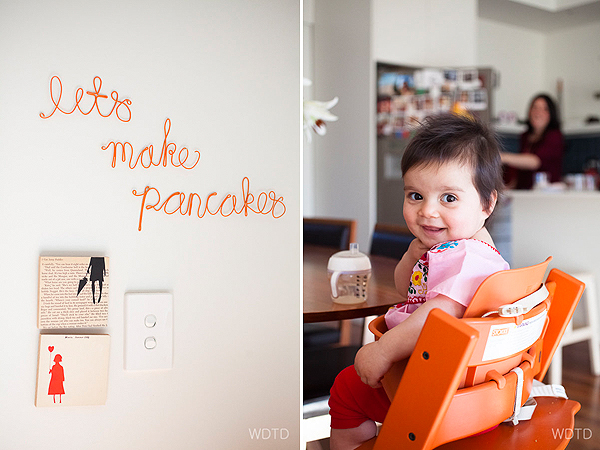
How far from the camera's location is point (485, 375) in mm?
850

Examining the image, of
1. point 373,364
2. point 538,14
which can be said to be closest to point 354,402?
point 373,364

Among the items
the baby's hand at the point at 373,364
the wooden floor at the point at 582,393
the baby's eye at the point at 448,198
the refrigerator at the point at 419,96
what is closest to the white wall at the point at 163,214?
the baby's hand at the point at 373,364

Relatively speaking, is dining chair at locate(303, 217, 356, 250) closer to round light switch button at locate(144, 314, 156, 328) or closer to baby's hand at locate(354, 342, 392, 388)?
baby's hand at locate(354, 342, 392, 388)

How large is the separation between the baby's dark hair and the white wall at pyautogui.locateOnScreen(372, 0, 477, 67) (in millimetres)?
3007

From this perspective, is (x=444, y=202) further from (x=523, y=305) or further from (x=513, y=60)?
(x=513, y=60)

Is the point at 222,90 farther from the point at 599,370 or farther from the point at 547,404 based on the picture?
the point at 599,370

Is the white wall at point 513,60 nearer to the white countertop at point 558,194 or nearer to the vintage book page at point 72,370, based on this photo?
the white countertop at point 558,194

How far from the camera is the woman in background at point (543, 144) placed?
12.6ft

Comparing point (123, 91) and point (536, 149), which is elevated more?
point (536, 149)

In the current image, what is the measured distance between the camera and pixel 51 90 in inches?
27.6

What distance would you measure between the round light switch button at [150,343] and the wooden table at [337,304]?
0.43m

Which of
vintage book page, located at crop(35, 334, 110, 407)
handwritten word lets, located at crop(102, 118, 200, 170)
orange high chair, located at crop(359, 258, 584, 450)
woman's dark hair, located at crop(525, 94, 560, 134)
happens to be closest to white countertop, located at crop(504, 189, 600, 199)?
woman's dark hair, located at crop(525, 94, 560, 134)

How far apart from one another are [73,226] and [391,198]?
11.3 ft

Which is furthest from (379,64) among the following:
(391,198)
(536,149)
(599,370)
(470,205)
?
(470,205)
